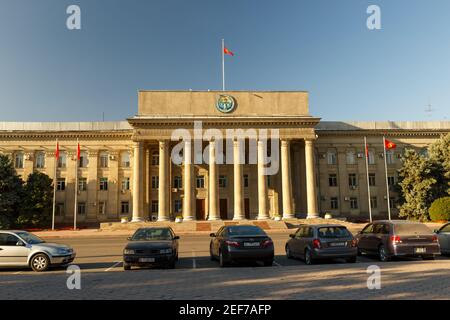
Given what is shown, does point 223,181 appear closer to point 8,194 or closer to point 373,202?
point 373,202

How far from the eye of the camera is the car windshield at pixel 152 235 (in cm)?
1558

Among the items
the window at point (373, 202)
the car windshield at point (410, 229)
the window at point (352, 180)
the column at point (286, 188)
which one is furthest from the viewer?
the window at point (352, 180)

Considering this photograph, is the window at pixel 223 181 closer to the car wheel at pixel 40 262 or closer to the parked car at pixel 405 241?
the parked car at pixel 405 241

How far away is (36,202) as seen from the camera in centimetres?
4494

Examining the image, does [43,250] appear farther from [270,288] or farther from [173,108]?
[173,108]

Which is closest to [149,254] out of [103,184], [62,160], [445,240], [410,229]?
[410,229]

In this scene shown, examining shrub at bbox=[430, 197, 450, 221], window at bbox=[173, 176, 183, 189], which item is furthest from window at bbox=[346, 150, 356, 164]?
window at bbox=[173, 176, 183, 189]

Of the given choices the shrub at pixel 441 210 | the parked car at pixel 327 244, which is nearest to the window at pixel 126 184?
the shrub at pixel 441 210

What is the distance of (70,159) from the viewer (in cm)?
5159

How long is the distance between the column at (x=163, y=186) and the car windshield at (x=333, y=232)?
3115 centimetres

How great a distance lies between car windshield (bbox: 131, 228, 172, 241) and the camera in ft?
51.1

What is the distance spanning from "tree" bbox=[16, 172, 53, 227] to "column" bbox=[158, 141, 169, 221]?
13681 mm

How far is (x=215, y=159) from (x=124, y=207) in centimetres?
1517
